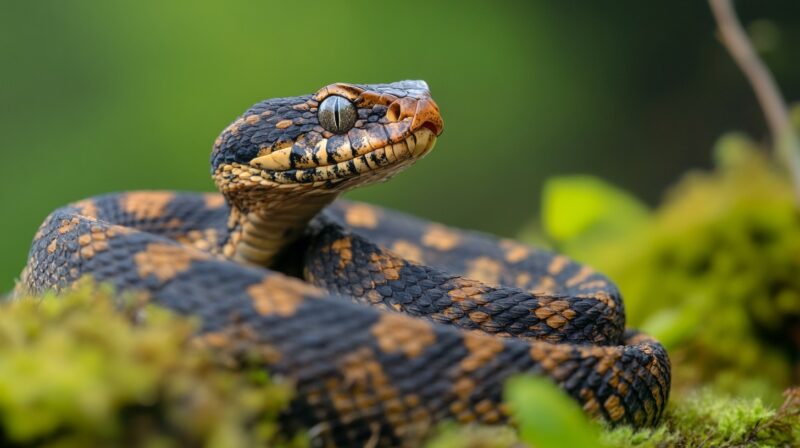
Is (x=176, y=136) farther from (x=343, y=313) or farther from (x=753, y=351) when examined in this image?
(x=343, y=313)

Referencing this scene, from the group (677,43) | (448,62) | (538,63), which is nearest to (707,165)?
(677,43)

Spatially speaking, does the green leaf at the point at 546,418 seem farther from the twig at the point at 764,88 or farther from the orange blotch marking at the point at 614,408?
the twig at the point at 764,88

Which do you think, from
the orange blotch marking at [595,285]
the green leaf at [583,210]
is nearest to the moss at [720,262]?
the green leaf at [583,210]

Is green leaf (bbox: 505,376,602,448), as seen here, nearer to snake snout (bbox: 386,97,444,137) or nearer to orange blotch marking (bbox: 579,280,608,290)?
snake snout (bbox: 386,97,444,137)

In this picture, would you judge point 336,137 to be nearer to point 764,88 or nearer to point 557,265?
point 557,265

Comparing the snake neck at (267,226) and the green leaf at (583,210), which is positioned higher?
the snake neck at (267,226)

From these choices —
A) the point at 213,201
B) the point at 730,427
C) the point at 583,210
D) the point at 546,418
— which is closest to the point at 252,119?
the point at 213,201

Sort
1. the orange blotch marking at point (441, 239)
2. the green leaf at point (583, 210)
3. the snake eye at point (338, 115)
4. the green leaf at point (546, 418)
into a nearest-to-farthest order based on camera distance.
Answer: the green leaf at point (546, 418) → the snake eye at point (338, 115) → the orange blotch marking at point (441, 239) → the green leaf at point (583, 210)
